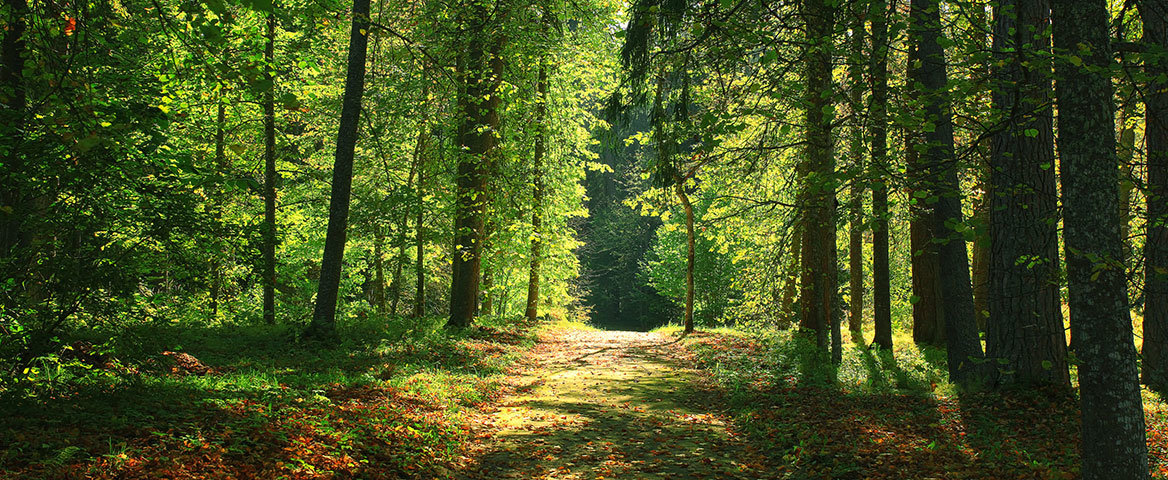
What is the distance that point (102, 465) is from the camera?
12.2 feet

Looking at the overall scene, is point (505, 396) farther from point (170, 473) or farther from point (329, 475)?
point (170, 473)

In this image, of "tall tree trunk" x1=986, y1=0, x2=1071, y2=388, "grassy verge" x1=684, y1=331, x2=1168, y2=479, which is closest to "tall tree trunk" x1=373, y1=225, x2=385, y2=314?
"grassy verge" x1=684, y1=331, x2=1168, y2=479

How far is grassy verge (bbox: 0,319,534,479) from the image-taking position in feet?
12.8

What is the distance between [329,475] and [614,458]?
3009 mm

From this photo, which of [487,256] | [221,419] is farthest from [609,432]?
[487,256]

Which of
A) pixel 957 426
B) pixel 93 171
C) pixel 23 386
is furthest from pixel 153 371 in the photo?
pixel 957 426

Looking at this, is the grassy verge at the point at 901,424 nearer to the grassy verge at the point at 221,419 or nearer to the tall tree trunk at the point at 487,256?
the grassy verge at the point at 221,419

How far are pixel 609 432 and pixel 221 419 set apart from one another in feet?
14.3

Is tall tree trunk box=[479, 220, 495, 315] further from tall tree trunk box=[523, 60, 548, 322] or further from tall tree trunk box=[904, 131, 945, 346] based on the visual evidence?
tall tree trunk box=[904, 131, 945, 346]

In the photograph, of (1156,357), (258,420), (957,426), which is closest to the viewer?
(258,420)

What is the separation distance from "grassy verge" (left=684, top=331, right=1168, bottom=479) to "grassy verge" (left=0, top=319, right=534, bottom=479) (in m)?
3.84

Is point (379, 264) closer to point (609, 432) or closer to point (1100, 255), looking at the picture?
point (609, 432)

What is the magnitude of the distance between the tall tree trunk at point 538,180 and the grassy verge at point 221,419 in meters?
7.41

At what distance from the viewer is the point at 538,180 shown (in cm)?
1884
